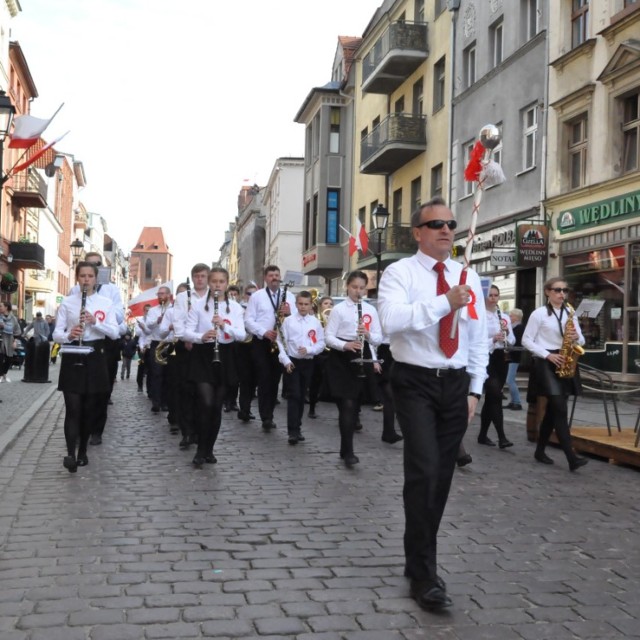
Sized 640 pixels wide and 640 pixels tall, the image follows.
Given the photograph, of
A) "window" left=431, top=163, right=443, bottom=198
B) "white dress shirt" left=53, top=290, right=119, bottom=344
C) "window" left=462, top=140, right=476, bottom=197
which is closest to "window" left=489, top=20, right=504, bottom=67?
"window" left=462, top=140, right=476, bottom=197

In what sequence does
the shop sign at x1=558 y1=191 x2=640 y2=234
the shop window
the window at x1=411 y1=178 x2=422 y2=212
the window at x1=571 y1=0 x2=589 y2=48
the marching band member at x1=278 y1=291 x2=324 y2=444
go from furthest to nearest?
the window at x1=411 y1=178 x2=422 y2=212, the window at x1=571 y1=0 x2=589 y2=48, the shop window, the shop sign at x1=558 y1=191 x2=640 y2=234, the marching band member at x1=278 y1=291 x2=324 y2=444

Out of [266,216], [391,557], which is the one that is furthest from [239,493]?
[266,216]

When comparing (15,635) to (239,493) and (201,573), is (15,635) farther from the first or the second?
(239,493)

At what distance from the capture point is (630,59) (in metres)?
17.5

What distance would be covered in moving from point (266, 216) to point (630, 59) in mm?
59621

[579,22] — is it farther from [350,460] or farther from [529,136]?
[350,460]

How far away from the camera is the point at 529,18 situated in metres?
22.5

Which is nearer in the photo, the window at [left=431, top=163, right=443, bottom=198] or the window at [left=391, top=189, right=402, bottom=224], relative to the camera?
the window at [left=431, top=163, right=443, bottom=198]

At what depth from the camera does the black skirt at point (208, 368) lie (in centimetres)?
877

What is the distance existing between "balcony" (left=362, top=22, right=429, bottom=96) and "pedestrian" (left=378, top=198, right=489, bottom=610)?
2667cm

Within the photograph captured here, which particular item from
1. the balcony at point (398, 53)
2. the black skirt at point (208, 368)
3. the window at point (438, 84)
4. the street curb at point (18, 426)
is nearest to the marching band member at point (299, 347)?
the black skirt at point (208, 368)

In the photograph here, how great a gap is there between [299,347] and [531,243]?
1094 centimetres

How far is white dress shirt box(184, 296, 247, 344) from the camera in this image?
354 inches

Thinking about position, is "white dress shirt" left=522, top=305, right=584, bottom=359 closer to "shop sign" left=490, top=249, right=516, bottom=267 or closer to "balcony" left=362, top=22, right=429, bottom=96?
"shop sign" left=490, top=249, right=516, bottom=267
